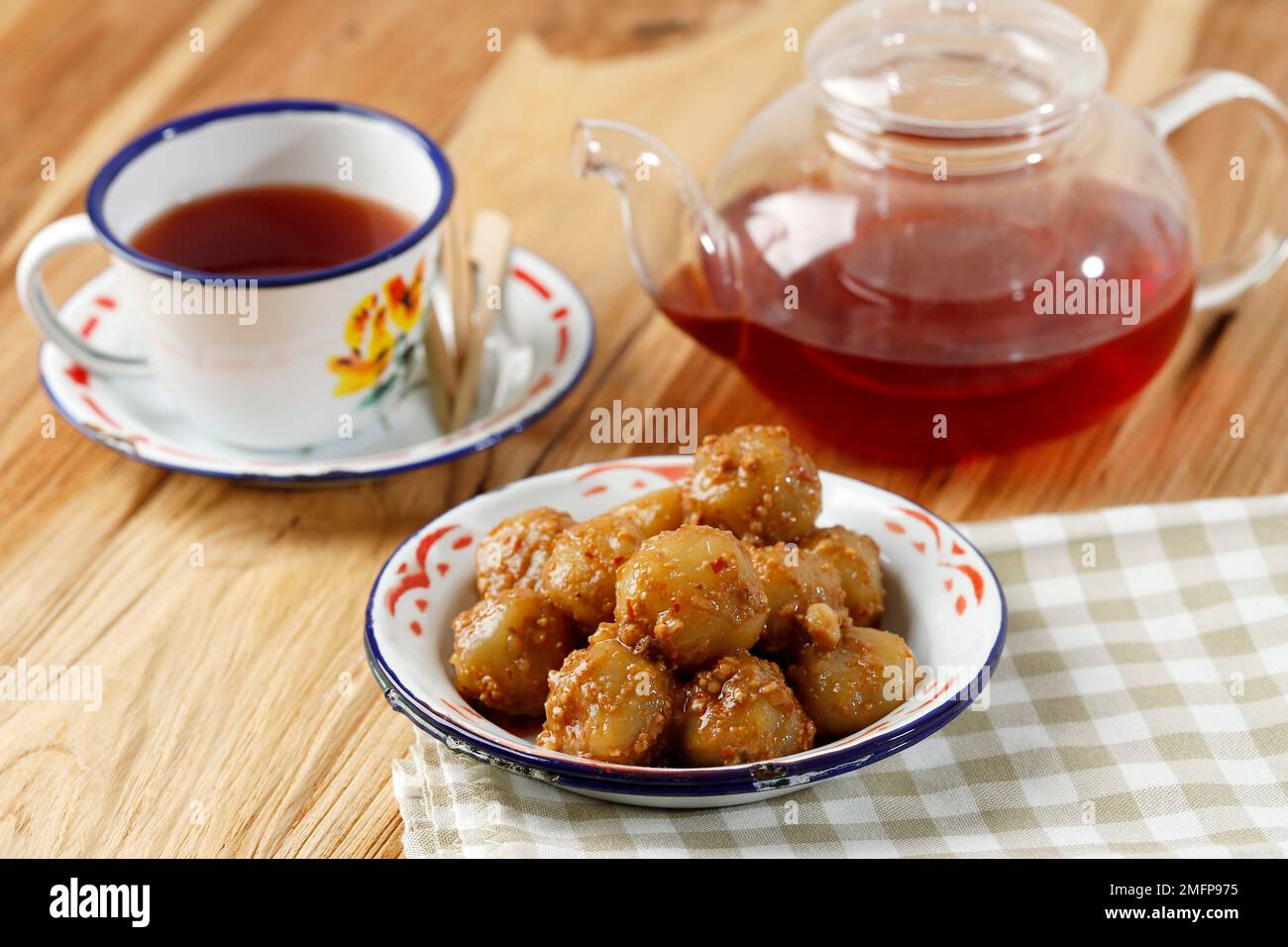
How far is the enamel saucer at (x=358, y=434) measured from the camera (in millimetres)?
1434

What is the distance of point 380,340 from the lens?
4.93ft

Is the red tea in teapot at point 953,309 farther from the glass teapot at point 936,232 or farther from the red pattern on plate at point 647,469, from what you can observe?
the red pattern on plate at point 647,469

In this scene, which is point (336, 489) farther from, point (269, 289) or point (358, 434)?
point (269, 289)

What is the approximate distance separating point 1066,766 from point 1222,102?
0.79 m

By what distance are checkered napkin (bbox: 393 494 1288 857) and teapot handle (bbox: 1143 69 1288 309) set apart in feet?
1.15

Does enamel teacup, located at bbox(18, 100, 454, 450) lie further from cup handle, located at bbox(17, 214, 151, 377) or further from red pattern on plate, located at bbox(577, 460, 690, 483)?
red pattern on plate, located at bbox(577, 460, 690, 483)

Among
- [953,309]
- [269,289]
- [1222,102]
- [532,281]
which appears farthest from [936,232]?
[269,289]

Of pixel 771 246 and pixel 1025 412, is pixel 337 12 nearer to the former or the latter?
pixel 771 246

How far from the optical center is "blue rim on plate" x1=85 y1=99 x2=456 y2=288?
1.41 meters

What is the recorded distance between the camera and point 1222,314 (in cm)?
176

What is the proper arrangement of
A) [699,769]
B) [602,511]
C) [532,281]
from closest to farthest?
[699,769]
[602,511]
[532,281]

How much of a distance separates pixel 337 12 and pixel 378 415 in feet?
3.32

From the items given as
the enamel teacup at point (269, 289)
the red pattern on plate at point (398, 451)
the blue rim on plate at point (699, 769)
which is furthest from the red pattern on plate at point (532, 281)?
the blue rim on plate at point (699, 769)
